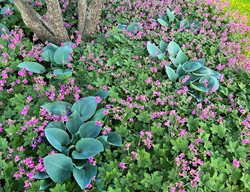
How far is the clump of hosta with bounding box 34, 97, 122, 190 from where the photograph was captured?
9.00 feet

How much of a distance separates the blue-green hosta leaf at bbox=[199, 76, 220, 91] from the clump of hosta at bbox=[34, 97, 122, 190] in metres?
1.42

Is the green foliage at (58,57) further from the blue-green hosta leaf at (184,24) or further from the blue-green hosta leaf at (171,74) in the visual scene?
the blue-green hosta leaf at (184,24)

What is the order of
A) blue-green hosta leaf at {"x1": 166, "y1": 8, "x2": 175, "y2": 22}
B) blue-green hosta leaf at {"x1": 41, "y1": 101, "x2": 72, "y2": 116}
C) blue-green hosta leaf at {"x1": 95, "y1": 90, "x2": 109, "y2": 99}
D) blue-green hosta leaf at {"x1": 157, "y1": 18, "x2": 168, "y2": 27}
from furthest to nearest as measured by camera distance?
blue-green hosta leaf at {"x1": 166, "y1": 8, "x2": 175, "y2": 22}
blue-green hosta leaf at {"x1": 157, "y1": 18, "x2": 168, "y2": 27}
blue-green hosta leaf at {"x1": 95, "y1": 90, "x2": 109, "y2": 99}
blue-green hosta leaf at {"x1": 41, "y1": 101, "x2": 72, "y2": 116}

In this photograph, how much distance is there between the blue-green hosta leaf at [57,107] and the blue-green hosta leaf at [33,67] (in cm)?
71

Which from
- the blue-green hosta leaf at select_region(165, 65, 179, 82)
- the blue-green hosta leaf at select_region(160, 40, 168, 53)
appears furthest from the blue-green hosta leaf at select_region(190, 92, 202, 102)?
the blue-green hosta leaf at select_region(160, 40, 168, 53)

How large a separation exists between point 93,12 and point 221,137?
258 cm

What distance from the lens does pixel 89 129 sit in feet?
10.3

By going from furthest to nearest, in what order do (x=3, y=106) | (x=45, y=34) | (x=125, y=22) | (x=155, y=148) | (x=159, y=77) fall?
(x=125, y=22) < (x=45, y=34) < (x=159, y=77) < (x=3, y=106) < (x=155, y=148)

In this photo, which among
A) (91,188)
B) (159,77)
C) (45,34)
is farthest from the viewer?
(45,34)

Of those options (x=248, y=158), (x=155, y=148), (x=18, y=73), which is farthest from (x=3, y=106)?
(x=248, y=158)

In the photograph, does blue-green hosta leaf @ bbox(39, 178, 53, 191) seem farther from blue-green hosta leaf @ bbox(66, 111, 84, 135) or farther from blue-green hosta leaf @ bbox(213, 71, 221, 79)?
blue-green hosta leaf @ bbox(213, 71, 221, 79)

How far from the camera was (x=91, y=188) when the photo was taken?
272 cm

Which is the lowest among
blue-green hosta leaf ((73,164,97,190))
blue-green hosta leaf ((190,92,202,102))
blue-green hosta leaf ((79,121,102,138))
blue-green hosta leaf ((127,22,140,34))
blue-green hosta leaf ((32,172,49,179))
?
blue-green hosta leaf ((32,172,49,179))

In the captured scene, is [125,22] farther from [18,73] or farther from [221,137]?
[221,137]
